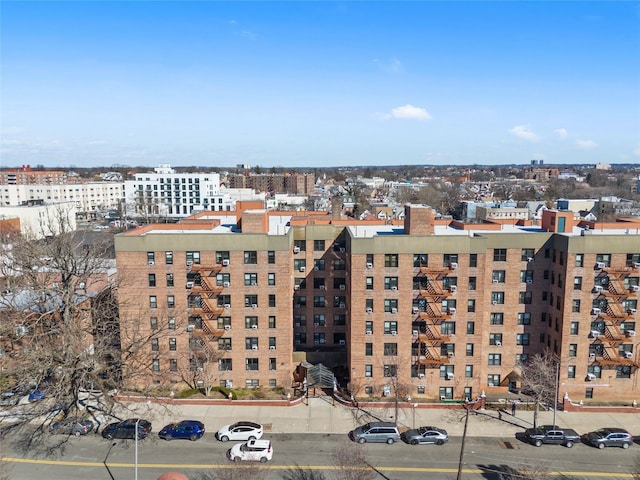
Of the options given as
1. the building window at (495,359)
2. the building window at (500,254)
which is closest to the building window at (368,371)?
Answer: the building window at (495,359)

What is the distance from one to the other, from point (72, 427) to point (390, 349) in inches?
1135

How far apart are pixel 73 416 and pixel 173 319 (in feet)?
38.1

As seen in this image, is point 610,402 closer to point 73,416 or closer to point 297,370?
point 297,370

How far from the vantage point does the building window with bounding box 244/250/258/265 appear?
4553 cm

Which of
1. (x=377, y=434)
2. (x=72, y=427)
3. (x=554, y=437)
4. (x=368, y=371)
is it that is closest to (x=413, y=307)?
(x=368, y=371)

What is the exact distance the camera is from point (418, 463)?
119 ft

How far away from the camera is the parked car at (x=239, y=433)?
3856 centimetres

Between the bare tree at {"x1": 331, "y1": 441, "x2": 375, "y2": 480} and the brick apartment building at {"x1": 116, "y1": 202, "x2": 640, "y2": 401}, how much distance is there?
9612 mm

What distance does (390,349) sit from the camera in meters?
45.7

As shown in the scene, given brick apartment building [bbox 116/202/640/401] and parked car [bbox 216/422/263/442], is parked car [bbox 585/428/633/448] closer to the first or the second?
brick apartment building [bbox 116/202/640/401]

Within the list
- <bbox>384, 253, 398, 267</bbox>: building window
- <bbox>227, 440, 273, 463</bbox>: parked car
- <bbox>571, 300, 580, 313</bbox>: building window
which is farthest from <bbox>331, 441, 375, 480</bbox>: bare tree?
<bbox>571, 300, 580, 313</bbox>: building window

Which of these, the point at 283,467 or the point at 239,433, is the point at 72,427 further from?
the point at 283,467

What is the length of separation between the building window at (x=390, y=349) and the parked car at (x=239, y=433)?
46.1 ft

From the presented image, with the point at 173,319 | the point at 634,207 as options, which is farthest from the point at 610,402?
the point at 634,207
